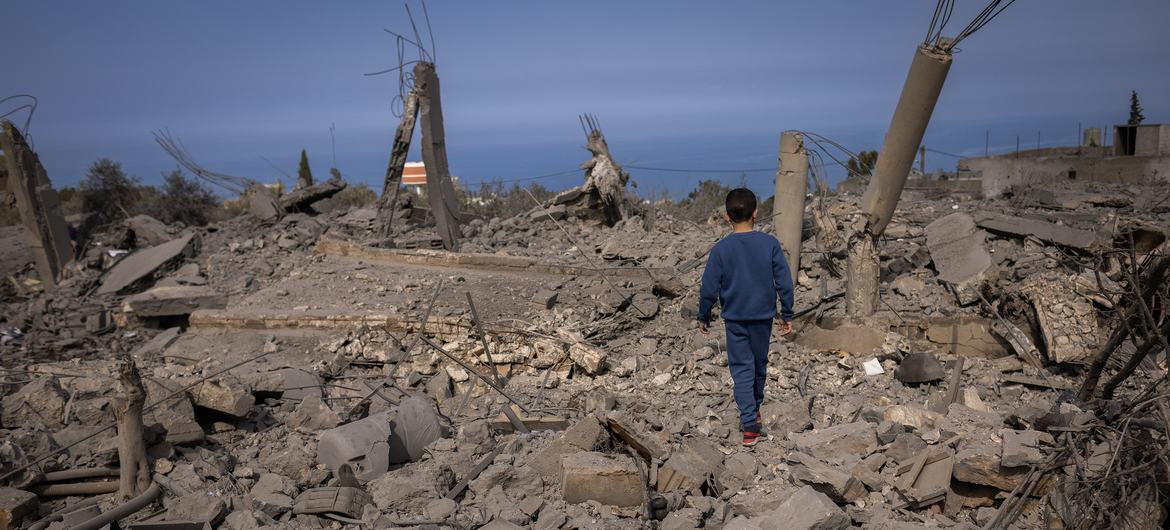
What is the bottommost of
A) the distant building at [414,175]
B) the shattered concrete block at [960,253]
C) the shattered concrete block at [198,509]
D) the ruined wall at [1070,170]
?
the shattered concrete block at [198,509]

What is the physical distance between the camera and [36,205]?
1177 centimetres

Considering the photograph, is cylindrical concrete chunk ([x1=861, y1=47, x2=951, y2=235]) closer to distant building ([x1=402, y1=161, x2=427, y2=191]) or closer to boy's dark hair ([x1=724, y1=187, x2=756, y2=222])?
boy's dark hair ([x1=724, y1=187, x2=756, y2=222])

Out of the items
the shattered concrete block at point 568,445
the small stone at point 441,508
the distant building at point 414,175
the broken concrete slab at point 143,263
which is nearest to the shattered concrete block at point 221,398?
the small stone at point 441,508

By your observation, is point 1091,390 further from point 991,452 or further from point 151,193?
point 151,193

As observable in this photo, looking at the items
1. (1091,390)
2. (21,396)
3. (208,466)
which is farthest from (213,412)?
(1091,390)

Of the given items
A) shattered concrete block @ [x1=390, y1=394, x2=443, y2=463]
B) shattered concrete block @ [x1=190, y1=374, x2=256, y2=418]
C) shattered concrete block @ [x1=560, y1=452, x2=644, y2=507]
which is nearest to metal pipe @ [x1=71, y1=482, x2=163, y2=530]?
shattered concrete block @ [x1=190, y1=374, x2=256, y2=418]

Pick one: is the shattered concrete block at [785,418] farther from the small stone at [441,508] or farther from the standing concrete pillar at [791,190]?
the standing concrete pillar at [791,190]

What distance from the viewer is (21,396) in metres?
4.92

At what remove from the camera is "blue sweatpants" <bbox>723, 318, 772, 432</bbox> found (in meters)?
4.43

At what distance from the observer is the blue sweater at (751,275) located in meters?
4.36

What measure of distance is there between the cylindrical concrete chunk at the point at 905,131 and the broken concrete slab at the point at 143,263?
1057 centimetres

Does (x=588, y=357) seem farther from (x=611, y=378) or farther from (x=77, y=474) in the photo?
(x=77, y=474)

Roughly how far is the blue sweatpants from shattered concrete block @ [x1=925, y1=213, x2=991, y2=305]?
123 inches

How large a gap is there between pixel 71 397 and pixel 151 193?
14629 mm
